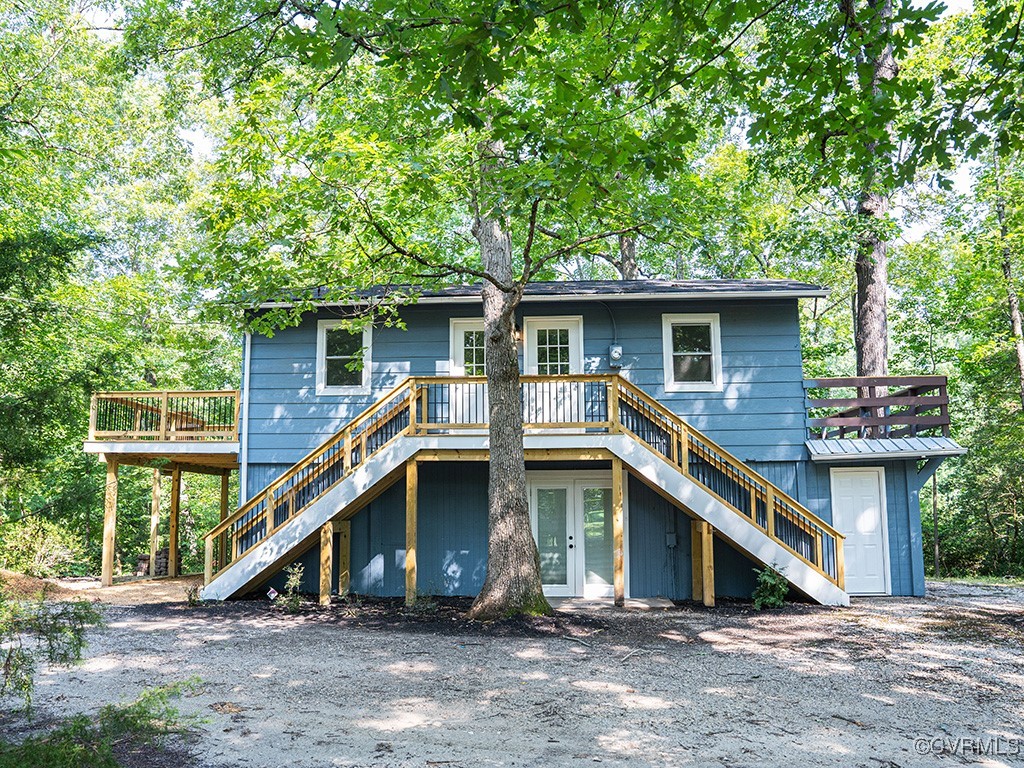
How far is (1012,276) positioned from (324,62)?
2060cm

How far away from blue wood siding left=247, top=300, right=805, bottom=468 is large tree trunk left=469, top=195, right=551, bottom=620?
2907 millimetres

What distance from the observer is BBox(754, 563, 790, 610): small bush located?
11.6 metres

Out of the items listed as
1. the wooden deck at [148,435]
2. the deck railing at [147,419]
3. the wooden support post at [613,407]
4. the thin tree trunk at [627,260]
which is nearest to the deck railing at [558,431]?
the wooden support post at [613,407]

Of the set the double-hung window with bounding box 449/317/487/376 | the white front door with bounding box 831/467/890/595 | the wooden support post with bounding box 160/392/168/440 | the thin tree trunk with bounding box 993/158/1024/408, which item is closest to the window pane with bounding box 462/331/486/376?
the double-hung window with bounding box 449/317/487/376

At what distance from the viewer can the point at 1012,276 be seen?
20094 millimetres

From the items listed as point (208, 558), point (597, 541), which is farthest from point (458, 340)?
point (208, 558)

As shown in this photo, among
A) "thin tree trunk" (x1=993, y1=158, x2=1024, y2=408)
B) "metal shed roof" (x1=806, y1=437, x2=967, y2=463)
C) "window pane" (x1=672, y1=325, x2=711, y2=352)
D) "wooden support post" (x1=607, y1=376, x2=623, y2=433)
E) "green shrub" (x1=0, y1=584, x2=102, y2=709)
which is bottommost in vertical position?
"green shrub" (x1=0, y1=584, x2=102, y2=709)

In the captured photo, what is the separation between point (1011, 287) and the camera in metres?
19.2

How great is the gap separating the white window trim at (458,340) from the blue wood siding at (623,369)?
0.30 feet

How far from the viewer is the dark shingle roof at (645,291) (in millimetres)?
13188

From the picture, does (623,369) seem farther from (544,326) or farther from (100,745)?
(100,745)

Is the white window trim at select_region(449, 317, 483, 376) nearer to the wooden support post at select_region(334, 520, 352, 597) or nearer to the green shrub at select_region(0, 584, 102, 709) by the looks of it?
the wooden support post at select_region(334, 520, 352, 597)

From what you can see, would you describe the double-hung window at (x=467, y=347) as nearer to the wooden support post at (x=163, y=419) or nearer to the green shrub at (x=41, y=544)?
the wooden support post at (x=163, y=419)

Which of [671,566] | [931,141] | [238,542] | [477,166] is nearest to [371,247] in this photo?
[477,166]
